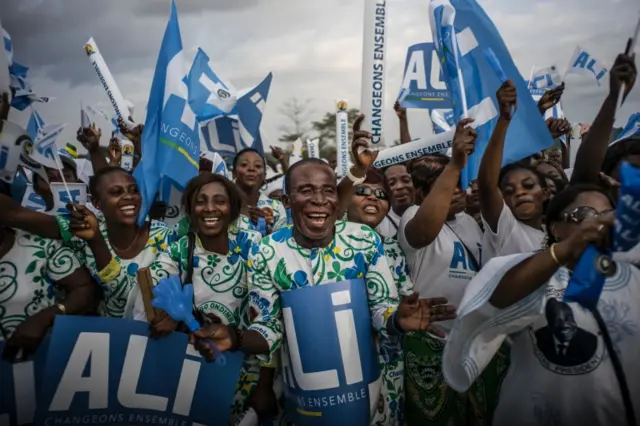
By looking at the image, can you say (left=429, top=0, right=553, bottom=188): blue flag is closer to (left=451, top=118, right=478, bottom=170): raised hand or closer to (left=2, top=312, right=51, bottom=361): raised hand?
(left=451, top=118, right=478, bottom=170): raised hand

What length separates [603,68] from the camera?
4789 millimetres

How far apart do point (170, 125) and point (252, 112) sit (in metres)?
2.07

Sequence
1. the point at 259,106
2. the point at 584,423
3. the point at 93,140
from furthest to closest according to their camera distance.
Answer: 1. the point at 259,106
2. the point at 93,140
3. the point at 584,423

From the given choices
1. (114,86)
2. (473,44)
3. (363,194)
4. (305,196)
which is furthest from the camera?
(114,86)

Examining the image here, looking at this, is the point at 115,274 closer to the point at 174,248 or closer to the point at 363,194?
the point at 174,248

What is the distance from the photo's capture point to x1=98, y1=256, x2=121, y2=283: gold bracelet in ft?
8.87

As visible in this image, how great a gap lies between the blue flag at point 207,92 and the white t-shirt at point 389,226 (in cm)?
263

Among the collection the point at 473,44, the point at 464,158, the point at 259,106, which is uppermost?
the point at 259,106

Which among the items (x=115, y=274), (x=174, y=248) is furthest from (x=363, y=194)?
(x=115, y=274)

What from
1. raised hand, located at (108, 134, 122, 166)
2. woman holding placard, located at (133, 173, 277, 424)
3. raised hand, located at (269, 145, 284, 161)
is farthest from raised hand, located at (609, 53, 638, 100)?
raised hand, located at (269, 145, 284, 161)

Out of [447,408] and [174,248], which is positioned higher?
[174,248]

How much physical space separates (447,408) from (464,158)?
4.89 feet

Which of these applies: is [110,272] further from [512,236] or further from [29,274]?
[512,236]

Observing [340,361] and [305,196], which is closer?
[340,361]
